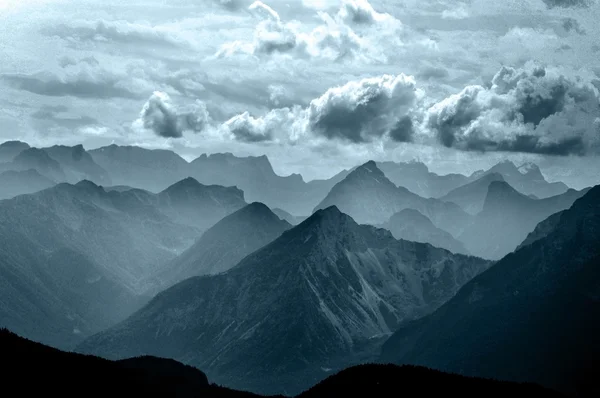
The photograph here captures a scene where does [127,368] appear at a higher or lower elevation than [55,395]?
lower

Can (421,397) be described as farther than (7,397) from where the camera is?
Yes

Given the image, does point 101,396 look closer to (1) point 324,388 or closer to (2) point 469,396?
(1) point 324,388

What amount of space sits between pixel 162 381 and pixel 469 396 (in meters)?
64.7

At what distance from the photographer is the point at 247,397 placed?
198875mm

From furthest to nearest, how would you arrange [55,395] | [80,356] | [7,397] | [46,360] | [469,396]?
[469,396], [80,356], [46,360], [55,395], [7,397]

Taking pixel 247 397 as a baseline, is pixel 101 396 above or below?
above

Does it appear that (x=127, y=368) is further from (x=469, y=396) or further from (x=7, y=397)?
(x=469, y=396)

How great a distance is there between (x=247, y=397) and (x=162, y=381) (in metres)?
19.3

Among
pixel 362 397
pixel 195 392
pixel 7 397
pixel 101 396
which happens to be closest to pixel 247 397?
pixel 195 392

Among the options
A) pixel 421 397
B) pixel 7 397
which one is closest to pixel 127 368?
pixel 7 397

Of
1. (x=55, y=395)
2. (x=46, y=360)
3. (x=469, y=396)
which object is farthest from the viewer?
(x=469, y=396)

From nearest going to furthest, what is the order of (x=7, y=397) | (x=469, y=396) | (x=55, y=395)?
(x=7, y=397), (x=55, y=395), (x=469, y=396)

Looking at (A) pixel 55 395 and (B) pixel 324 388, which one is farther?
(B) pixel 324 388

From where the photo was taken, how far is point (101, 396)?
164750 millimetres
